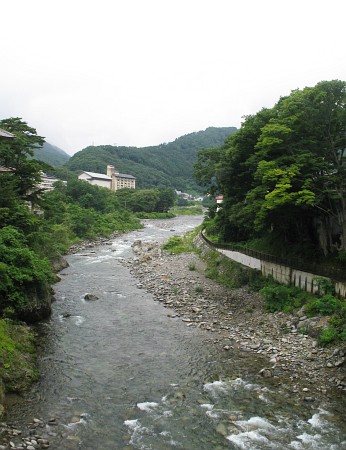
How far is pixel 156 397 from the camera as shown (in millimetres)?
12609

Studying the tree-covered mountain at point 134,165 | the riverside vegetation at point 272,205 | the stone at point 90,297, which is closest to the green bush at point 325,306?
the riverside vegetation at point 272,205

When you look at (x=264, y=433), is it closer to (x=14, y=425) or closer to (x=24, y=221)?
(x=14, y=425)

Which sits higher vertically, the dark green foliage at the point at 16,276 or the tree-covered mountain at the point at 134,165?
the tree-covered mountain at the point at 134,165

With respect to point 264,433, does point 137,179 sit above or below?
above

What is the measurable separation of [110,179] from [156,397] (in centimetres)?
12770

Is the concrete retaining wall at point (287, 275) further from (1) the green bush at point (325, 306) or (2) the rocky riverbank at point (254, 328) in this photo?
(2) the rocky riverbank at point (254, 328)

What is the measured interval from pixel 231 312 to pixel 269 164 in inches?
Result: 344

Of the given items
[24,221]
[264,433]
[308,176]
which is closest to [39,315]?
[24,221]

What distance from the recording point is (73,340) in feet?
57.1

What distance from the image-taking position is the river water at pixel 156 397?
1041cm

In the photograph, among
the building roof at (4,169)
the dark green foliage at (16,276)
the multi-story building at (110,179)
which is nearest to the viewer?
the dark green foliage at (16,276)

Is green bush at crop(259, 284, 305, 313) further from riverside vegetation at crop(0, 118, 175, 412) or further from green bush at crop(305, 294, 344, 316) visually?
riverside vegetation at crop(0, 118, 175, 412)

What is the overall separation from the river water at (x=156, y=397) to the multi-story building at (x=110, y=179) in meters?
111

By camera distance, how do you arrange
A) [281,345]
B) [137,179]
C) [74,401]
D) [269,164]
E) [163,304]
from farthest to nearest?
1. [137,179]
2. [163,304]
3. [269,164]
4. [281,345]
5. [74,401]
